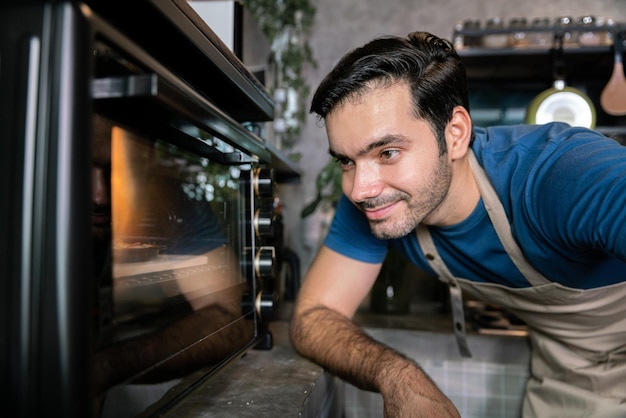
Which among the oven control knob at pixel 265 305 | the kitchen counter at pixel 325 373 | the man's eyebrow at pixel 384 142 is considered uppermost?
the man's eyebrow at pixel 384 142

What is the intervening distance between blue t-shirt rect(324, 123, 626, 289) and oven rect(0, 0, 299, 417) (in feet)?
1.44

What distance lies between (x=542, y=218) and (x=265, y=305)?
1.49 feet

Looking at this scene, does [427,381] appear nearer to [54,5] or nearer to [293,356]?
[293,356]

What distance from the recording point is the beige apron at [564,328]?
0.95 metres

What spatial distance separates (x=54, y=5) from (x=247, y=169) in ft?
1.52

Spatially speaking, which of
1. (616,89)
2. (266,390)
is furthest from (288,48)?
(266,390)

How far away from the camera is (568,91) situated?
187 centimetres

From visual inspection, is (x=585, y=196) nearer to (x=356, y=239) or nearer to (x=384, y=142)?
(x=384, y=142)

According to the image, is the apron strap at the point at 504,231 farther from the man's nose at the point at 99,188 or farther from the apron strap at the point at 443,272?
the man's nose at the point at 99,188

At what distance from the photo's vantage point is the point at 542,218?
2.71 feet

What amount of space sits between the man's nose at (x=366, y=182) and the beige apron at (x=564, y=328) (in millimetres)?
215

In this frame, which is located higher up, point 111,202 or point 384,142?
point 384,142

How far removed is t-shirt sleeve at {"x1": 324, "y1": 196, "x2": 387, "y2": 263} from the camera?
1.13 meters

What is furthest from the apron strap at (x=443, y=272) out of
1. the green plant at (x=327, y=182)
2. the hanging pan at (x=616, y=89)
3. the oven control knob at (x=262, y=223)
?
the hanging pan at (x=616, y=89)
